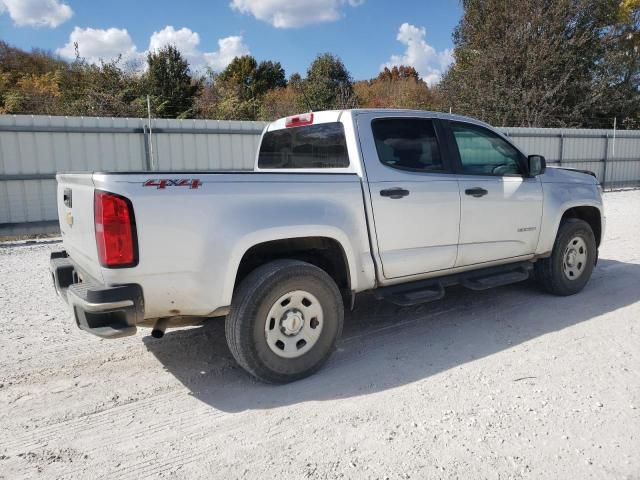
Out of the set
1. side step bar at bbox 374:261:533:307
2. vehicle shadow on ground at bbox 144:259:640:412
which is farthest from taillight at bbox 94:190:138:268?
side step bar at bbox 374:261:533:307

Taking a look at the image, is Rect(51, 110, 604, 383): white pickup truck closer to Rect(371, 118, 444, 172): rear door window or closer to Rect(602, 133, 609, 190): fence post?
Rect(371, 118, 444, 172): rear door window

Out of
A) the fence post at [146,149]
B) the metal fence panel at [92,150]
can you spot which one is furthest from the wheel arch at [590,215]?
→ the fence post at [146,149]

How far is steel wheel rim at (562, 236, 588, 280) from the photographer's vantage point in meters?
5.36

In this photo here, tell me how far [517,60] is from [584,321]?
22.6 meters

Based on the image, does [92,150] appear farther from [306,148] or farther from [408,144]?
[408,144]

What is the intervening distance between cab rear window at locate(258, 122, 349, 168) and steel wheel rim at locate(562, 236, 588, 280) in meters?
2.83

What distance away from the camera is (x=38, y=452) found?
9.00 feet

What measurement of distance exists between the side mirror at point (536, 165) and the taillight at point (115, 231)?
143 inches

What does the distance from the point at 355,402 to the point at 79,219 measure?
215cm

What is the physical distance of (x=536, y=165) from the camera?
4.75 m

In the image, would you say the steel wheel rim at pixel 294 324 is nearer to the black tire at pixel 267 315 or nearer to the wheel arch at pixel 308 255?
the black tire at pixel 267 315

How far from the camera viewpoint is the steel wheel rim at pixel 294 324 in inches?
134

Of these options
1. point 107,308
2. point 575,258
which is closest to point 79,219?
point 107,308

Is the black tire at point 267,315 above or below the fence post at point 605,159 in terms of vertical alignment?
→ below
